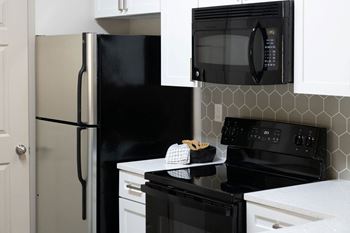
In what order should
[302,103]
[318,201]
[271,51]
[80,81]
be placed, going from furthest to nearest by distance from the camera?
[80,81], [302,103], [271,51], [318,201]

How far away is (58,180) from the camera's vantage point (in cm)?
387

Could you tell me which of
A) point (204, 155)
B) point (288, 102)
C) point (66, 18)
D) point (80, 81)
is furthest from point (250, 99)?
point (66, 18)

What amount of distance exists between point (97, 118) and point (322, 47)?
1.36 meters

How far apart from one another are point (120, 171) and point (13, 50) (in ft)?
3.32

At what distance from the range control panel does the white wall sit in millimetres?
1192

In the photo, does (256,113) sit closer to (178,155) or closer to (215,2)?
(178,155)

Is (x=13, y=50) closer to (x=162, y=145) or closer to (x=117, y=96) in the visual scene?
(x=117, y=96)

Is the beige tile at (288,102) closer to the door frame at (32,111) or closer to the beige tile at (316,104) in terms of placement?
the beige tile at (316,104)

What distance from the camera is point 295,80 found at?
289 cm

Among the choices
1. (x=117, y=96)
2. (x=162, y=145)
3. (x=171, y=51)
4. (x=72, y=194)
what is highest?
(x=171, y=51)

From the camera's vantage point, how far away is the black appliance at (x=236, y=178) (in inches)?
113

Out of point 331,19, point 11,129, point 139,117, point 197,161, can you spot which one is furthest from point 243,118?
point 11,129

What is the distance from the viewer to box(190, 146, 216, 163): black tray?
142 inches

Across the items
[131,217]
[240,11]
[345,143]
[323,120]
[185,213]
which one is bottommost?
[131,217]
